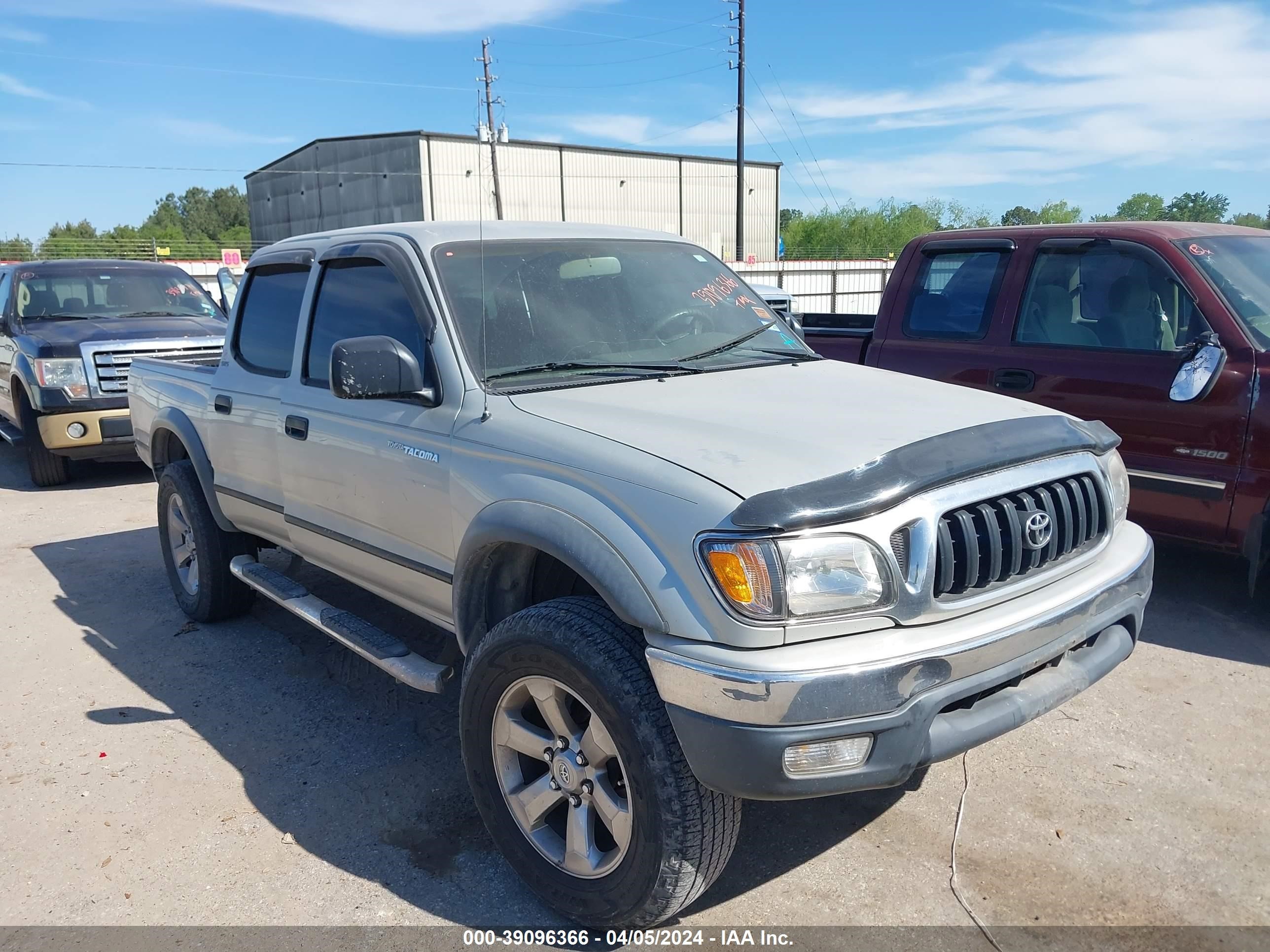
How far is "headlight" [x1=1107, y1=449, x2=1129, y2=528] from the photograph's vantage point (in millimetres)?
3096

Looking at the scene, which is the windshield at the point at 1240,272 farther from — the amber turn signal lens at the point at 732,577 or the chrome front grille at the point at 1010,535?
the amber turn signal lens at the point at 732,577

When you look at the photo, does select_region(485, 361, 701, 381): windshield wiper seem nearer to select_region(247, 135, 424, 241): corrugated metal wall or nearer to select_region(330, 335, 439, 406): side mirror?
select_region(330, 335, 439, 406): side mirror

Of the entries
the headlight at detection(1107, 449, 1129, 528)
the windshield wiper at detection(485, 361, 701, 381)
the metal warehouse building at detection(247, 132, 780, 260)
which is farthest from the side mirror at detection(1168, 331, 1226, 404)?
the metal warehouse building at detection(247, 132, 780, 260)

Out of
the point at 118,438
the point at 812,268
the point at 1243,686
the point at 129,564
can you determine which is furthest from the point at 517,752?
the point at 812,268

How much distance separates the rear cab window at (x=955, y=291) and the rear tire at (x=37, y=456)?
7617 mm

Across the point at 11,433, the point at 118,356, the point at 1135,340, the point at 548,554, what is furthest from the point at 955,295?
the point at 11,433

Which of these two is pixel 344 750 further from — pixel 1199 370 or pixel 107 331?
pixel 107 331

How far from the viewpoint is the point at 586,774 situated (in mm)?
2637

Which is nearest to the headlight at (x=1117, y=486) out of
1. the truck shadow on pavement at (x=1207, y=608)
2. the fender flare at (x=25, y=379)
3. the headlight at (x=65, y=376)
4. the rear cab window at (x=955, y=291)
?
the truck shadow on pavement at (x=1207, y=608)

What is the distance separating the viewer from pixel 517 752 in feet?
9.45

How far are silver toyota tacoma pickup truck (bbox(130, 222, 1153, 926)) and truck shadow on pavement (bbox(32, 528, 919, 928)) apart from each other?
14.5 inches

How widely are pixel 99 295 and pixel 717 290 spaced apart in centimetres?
821

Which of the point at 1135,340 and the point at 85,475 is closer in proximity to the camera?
the point at 1135,340

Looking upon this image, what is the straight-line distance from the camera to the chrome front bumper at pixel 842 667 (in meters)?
2.22
